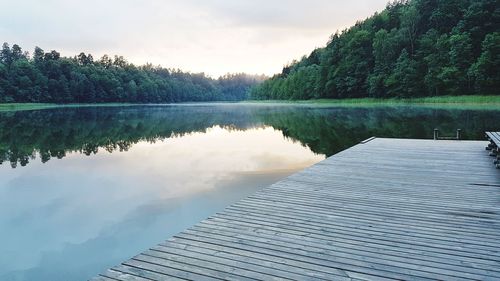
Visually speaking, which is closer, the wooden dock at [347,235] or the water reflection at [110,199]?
the wooden dock at [347,235]

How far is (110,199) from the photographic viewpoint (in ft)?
27.5

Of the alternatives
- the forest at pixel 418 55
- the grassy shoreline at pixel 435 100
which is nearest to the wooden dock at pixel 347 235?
the grassy shoreline at pixel 435 100

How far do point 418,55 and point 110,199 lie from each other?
6004 centimetres

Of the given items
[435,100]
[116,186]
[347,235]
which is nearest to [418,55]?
[435,100]

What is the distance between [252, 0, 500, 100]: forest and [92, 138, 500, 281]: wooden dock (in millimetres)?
45492

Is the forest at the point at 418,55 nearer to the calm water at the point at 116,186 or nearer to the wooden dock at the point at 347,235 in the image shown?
the calm water at the point at 116,186

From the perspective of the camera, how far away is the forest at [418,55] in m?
48.1

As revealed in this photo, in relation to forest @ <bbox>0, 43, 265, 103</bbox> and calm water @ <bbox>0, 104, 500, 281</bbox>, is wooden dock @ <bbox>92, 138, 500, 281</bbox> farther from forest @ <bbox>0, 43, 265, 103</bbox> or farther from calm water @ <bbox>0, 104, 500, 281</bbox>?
forest @ <bbox>0, 43, 265, 103</bbox>

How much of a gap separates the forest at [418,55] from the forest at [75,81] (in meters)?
55.9

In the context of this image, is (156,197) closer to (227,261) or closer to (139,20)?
(227,261)

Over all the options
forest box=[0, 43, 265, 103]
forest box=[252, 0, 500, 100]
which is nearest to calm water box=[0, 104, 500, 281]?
forest box=[252, 0, 500, 100]

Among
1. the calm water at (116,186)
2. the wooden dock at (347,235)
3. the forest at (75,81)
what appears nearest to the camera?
the wooden dock at (347,235)

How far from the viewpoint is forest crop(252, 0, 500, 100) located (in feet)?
158

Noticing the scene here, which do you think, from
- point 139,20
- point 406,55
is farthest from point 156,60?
point 406,55
